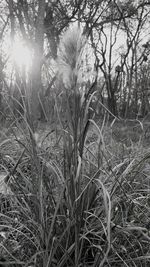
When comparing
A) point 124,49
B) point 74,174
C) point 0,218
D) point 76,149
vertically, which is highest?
point 124,49

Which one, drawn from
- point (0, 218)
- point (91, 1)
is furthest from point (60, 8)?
point (0, 218)

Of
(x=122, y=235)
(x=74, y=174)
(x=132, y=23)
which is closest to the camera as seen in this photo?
(x=74, y=174)

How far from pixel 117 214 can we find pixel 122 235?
0.10 metres

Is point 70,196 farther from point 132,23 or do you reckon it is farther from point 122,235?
point 132,23

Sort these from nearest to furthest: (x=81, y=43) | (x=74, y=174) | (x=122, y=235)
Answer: (x=81, y=43) < (x=74, y=174) < (x=122, y=235)

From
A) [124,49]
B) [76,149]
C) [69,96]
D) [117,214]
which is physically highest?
[124,49]

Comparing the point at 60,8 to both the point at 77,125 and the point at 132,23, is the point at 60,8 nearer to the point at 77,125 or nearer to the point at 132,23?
the point at 132,23

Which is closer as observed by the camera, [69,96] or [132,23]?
[69,96]

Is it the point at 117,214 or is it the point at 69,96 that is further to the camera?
the point at 117,214

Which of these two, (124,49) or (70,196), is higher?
(124,49)

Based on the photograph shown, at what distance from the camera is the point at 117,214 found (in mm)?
1436

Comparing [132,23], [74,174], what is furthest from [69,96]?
[132,23]

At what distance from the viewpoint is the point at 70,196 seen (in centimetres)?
128

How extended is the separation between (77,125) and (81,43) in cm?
30
